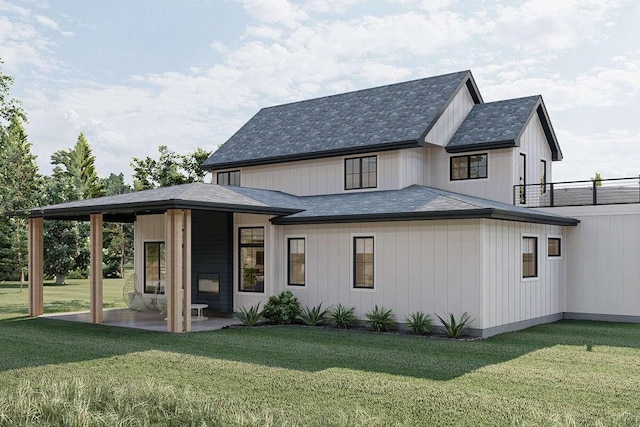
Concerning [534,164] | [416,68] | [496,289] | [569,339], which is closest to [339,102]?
[416,68]

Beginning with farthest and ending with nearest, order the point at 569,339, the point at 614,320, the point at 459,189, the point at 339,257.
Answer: the point at 459,189, the point at 614,320, the point at 339,257, the point at 569,339

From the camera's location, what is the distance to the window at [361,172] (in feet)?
60.6

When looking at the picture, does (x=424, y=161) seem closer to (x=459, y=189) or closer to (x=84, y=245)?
(x=459, y=189)

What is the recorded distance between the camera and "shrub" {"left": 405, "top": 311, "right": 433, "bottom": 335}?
13758 millimetres

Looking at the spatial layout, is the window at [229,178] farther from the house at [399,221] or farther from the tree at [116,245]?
the tree at [116,245]

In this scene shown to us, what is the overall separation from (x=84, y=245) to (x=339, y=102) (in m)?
18.5

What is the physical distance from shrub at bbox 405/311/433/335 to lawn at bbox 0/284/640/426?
73 cm

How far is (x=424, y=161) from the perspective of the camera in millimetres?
18938

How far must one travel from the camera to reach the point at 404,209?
1428 cm

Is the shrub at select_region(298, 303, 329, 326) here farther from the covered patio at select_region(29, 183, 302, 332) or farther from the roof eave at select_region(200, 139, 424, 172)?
the roof eave at select_region(200, 139, 424, 172)

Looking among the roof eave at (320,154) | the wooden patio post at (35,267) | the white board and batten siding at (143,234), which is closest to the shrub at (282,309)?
the roof eave at (320,154)

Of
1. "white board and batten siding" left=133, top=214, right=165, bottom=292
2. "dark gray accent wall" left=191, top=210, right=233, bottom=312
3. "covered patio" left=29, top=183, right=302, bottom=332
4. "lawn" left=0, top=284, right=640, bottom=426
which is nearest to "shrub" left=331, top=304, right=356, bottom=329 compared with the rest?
"lawn" left=0, top=284, right=640, bottom=426

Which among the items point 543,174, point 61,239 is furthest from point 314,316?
point 61,239

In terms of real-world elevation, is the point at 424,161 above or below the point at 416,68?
below
